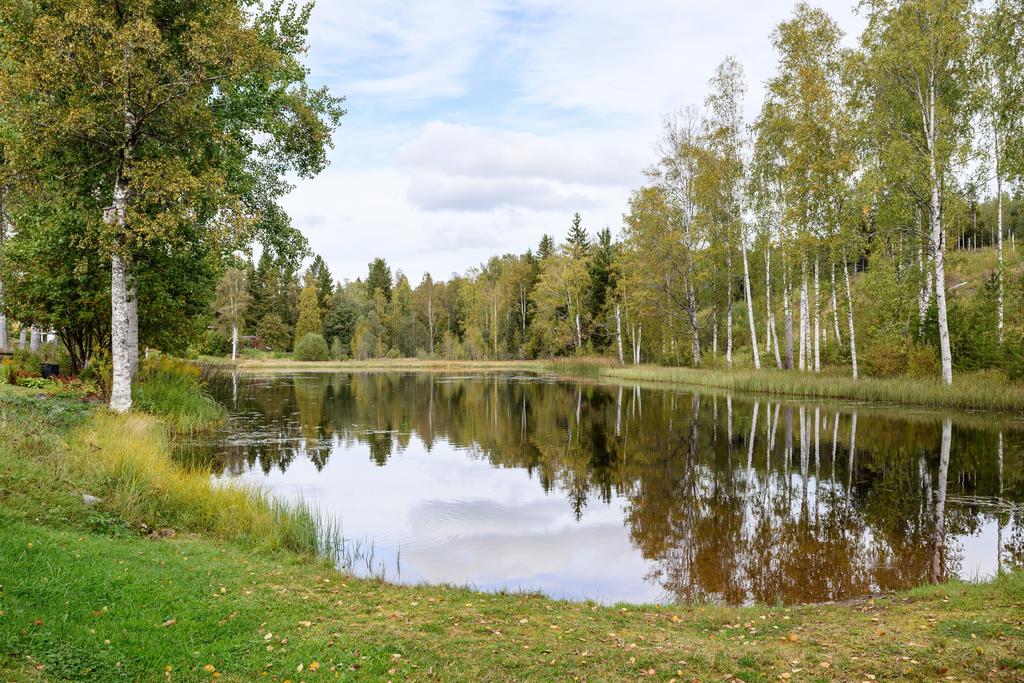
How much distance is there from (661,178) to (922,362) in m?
21.6

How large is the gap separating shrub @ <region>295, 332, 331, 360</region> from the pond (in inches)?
2174

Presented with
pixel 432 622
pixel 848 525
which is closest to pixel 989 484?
pixel 848 525

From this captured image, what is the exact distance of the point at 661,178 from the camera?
43.3 m

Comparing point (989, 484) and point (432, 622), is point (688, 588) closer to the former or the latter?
point (432, 622)

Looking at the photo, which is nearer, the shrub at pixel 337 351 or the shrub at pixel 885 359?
the shrub at pixel 885 359

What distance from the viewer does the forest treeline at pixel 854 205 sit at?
2419 cm

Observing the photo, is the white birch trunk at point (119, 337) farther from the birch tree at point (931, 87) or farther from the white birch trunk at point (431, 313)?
the white birch trunk at point (431, 313)

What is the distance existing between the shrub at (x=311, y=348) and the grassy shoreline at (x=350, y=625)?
243 ft

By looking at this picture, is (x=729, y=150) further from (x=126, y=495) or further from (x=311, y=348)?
(x=311, y=348)

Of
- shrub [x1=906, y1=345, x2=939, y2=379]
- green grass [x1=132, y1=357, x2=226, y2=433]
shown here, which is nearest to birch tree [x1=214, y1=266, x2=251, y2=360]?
green grass [x1=132, y1=357, x2=226, y2=433]

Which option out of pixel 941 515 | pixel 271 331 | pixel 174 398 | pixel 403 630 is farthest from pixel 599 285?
pixel 403 630

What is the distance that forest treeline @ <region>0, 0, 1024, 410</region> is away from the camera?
14.8 meters

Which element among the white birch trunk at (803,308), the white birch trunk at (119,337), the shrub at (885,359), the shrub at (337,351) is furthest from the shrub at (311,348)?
the white birch trunk at (119,337)

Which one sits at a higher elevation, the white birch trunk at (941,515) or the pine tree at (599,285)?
the pine tree at (599,285)
